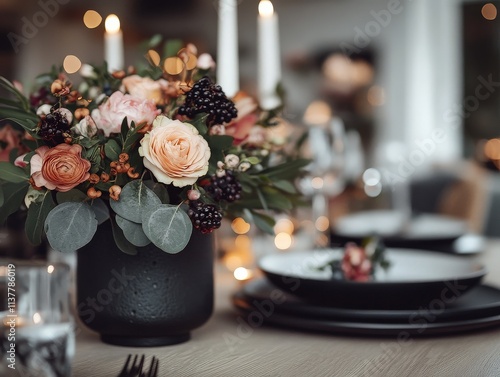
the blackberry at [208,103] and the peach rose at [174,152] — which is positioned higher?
the blackberry at [208,103]

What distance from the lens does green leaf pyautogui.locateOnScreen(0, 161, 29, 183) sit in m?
0.66

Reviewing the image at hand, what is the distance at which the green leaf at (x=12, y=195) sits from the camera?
0.69 m

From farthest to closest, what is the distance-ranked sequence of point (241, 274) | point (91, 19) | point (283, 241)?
point (91, 19) < point (283, 241) < point (241, 274)

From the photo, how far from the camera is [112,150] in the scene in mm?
666

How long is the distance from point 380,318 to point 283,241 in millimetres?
710

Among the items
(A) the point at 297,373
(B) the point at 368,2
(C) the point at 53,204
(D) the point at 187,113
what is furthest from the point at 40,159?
(B) the point at 368,2

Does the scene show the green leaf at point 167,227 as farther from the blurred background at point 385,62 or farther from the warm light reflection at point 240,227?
the blurred background at point 385,62

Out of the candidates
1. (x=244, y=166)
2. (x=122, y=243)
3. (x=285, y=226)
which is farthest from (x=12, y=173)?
(x=285, y=226)

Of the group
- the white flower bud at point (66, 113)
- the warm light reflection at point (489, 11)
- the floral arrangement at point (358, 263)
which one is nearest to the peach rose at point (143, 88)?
the white flower bud at point (66, 113)

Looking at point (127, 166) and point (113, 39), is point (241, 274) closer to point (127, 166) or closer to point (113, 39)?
point (113, 39)

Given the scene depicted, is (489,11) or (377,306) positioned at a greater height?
(489,11)

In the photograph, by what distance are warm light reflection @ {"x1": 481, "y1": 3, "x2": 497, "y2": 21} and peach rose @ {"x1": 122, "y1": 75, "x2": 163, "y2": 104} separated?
175 inches

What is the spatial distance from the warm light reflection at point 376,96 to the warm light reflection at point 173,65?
4.21 metres

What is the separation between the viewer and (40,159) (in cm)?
65
